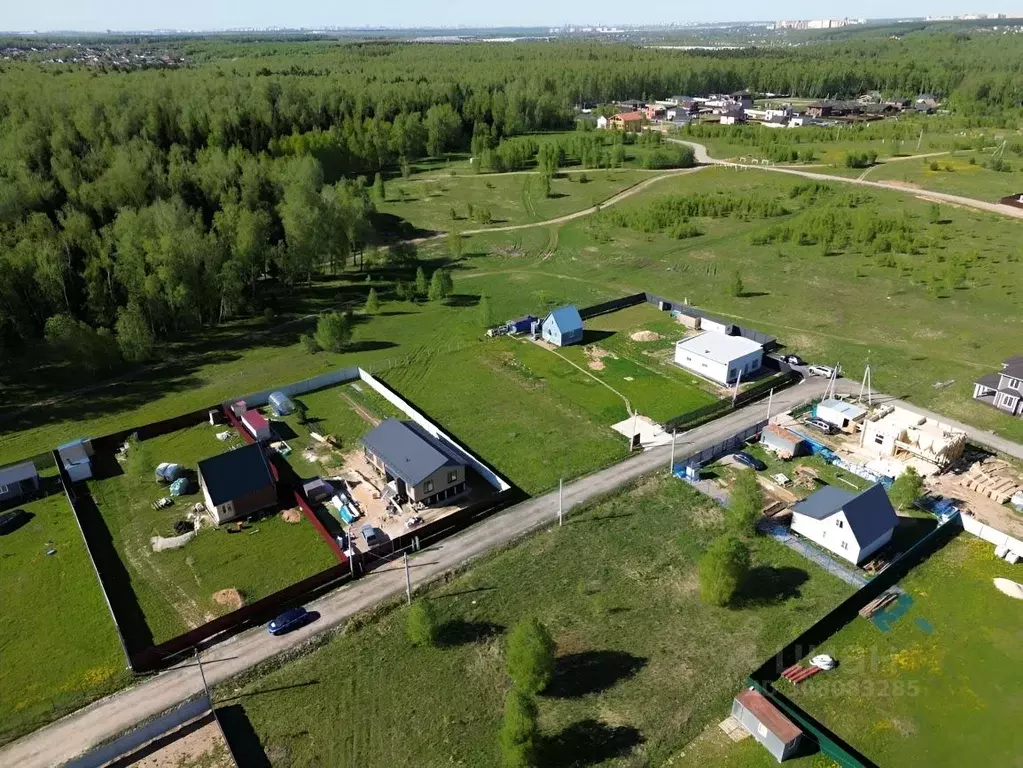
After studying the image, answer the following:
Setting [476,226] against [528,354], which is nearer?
[528,354]

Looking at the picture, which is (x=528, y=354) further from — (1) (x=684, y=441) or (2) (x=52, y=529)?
(2) (x=52, y=529)

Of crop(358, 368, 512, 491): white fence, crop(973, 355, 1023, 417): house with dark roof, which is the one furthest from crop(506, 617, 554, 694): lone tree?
crop(973, 355, 1023, 417): house with dark roof

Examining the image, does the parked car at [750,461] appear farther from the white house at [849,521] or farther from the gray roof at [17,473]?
the gray roof at [17,473]

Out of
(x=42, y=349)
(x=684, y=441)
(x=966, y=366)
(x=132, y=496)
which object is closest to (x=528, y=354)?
(x=684, y=441)

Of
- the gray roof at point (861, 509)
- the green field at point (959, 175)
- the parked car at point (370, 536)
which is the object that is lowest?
the parked car at point (370, 536)

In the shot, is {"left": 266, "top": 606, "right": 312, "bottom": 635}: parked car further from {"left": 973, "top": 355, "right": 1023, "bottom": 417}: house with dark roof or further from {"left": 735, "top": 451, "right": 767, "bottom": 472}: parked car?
{"left": 973, "top": 355, "right": 1023, "bottom": 417}: house with dark roof

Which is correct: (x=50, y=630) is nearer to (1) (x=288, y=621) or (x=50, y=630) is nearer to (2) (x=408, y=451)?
(1) (x=288, y=621)

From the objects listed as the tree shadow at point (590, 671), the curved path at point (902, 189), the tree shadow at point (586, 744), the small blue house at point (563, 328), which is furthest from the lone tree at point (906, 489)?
the curved path at point (902, 189)
